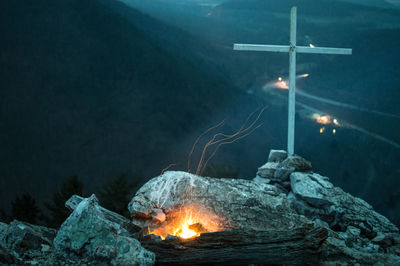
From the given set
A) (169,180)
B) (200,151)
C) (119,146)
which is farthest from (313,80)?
(169,180)

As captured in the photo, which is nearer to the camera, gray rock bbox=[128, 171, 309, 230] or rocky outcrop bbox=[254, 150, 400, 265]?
rocky outcrop bbox=[254, 150, 400, 265]

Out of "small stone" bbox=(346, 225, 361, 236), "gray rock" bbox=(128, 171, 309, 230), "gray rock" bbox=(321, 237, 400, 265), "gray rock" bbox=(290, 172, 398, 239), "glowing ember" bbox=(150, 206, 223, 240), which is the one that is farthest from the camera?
"gray rock" bbox=(290, 172, 398, 239)

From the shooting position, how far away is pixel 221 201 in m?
4.82

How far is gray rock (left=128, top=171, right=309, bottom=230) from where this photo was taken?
4.40 meters

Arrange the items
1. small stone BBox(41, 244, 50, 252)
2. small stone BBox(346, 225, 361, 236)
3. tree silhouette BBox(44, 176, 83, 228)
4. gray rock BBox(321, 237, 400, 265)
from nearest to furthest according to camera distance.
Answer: small stone BBox(41, 244, 50, 252) < gray rock BBox(321, 237, 400, 265) < small stone BBox(346, 225, 361, 236) < tree silhouette BBox(44, 176, 83, 228)

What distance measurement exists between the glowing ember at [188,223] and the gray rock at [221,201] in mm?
77

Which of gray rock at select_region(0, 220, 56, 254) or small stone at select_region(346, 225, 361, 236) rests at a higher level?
gray rock at select_region(0, 220, 56, 254)

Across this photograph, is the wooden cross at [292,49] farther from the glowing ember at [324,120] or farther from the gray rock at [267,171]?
the glowing ember at [324,120]

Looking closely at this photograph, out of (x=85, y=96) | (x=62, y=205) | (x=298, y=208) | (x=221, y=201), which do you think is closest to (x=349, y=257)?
(x=298, y=208)

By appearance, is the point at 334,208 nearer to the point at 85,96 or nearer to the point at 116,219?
the point at 116,219

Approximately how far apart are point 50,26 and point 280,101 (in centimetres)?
3058

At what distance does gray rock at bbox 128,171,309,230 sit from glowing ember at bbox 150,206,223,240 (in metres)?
0.08

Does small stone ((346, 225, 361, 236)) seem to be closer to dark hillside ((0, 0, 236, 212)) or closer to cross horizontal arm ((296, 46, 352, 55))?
cross horizontal arm ((296, 46, 352, 55))

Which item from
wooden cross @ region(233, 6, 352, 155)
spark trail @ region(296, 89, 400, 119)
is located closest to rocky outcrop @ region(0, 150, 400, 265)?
wooden cross @ region(233, 6, 352, 155)
